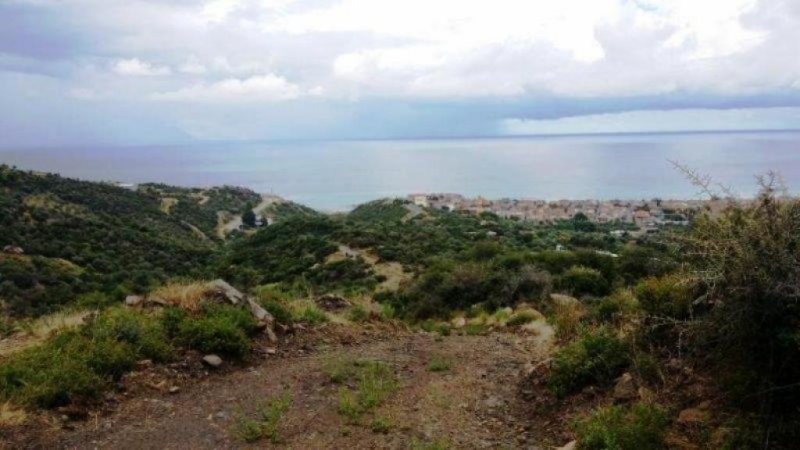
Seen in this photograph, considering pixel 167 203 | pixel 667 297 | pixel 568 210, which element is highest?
pixel 667 297

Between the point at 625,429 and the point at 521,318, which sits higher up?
the point at 625,429

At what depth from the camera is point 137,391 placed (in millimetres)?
7035

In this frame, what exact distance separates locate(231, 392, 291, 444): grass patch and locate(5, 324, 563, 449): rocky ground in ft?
0.22

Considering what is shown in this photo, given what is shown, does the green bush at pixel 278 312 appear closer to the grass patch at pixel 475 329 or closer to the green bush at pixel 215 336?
the green bush at pixel 215 336

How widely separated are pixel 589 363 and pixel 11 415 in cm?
625

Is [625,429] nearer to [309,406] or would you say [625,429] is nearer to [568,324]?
[309,406]

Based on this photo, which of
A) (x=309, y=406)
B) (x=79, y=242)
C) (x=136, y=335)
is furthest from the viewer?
(x=79, y=242)

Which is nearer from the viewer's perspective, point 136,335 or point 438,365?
point 136,335

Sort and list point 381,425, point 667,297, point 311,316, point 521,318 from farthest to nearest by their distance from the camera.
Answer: point 521,318, point 311,316, point 667,297, point 381,425

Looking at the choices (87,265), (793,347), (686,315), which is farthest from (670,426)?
(87,265)

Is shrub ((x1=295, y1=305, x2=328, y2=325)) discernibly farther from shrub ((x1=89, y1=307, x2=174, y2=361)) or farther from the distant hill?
the distant hill

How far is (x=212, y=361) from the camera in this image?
25.8 feet

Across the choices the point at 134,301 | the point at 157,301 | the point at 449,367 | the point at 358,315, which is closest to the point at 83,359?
the point at 157,301

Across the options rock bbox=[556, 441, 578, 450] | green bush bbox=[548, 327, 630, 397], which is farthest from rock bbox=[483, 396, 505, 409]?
rock bbox=[556, 441, 578, 450]
